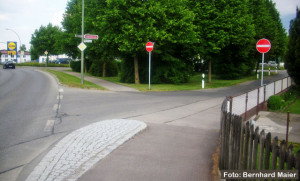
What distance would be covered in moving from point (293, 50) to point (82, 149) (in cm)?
1413

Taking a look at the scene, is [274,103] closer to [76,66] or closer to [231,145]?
[231,145]

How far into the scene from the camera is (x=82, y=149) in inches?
223

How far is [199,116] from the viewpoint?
10.1 metres

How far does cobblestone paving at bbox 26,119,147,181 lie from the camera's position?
4520 millimetres

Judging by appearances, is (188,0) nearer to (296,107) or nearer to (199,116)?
(296,107)

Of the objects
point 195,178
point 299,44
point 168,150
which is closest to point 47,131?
point 168,150

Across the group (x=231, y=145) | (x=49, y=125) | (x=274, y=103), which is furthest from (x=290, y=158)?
(x=274, y=103)

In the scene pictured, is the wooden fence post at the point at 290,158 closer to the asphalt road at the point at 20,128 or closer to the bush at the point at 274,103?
the asphalt road at the point at 20,128

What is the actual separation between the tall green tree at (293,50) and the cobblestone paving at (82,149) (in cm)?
1139

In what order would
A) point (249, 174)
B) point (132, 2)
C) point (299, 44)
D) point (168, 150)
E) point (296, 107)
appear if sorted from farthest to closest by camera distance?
point (132, 2) → point (299, 44) → point (296, 107) → point (168, 150) → point (249, 174)

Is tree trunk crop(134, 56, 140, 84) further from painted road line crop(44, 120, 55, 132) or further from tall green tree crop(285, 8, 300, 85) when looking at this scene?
painted road line crop(44, 120, 55, 132)

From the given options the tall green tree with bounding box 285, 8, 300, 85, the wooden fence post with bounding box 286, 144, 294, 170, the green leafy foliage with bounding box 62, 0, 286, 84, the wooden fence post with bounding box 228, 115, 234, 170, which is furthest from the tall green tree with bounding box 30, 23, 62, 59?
the wooden fence post with bounding box 286, 144, 294, 170

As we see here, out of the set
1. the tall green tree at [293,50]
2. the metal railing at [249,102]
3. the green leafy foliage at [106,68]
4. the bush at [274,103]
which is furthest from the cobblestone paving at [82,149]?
the green leafy foliage at [106,68]

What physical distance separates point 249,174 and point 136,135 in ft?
12.4
